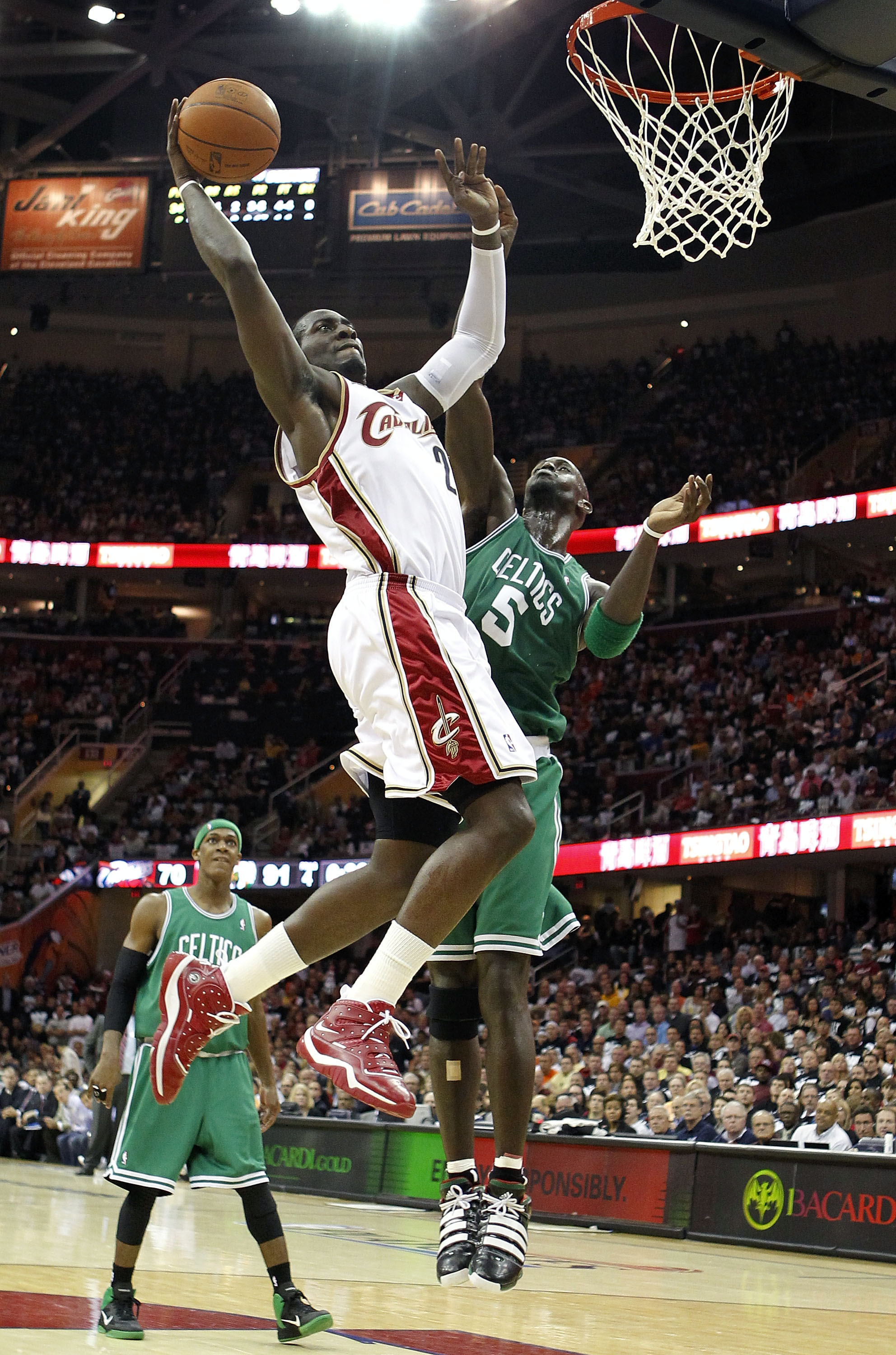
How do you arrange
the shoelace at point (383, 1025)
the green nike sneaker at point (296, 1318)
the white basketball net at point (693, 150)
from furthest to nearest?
the white basketball net at point (693, 150) → the green nike sneaker at point (296, 1318) → the shoelace at point (383, 1025)

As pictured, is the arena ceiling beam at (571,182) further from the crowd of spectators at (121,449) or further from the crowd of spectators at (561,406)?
the crowd of spectators at (121,449)

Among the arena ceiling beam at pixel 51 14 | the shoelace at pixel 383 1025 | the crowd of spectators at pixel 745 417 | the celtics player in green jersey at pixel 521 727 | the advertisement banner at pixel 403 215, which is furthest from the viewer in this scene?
the crowd of spectators at pixel 745 417

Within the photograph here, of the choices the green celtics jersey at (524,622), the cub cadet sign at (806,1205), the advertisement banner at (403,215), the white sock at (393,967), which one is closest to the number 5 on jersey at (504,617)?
the green celtics jersey at (524,622)

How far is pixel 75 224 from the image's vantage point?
1026 inches

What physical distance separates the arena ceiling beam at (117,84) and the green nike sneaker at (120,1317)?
920 inches

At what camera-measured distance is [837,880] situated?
81.3 ft

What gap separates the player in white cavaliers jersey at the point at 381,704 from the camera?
3.79m

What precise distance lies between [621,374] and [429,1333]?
2940 cm

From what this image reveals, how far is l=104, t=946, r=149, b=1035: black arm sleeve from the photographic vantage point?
622 centimetres

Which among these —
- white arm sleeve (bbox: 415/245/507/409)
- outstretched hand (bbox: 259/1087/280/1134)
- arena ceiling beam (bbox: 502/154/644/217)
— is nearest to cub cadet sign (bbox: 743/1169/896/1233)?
outstretched hand (bbox: 259/1087/280/1134)

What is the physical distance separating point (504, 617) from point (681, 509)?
69cm

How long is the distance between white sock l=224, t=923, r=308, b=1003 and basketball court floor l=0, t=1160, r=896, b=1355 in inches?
54.1

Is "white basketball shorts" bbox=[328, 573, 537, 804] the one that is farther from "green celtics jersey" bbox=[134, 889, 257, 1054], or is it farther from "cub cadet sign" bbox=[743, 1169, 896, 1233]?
"cub cadet sign" bbox=[743, 1169, 896, 1233]

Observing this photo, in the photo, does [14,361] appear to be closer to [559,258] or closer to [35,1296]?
[559,258]
